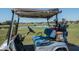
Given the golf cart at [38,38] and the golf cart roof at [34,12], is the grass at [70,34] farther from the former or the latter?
the golf cart roof at [34,12]

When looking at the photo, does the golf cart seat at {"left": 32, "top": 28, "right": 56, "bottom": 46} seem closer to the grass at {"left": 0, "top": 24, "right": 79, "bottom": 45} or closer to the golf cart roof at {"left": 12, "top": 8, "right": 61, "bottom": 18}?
the grass at {"left": 0, "top": 24, "right": 79, "bottom": 45}

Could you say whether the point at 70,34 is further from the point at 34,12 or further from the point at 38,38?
the point at 34,12

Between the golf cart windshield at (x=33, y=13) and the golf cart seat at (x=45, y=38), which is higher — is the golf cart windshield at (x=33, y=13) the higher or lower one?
the higher one

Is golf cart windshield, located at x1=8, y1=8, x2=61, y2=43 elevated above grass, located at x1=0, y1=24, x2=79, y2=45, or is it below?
above

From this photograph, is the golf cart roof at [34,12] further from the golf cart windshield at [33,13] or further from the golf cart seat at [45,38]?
the golf cart seat at [45,38]

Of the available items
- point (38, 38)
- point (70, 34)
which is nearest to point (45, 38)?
point (38, 38)

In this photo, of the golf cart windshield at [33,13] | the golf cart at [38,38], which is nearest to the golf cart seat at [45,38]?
the golf cart at [38,38]

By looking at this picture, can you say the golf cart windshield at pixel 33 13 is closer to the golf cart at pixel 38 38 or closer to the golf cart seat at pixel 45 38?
the golf cart at pixel 38 38

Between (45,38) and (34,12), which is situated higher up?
(34,12)

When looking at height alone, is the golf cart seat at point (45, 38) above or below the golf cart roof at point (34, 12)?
below

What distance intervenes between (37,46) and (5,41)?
497mm

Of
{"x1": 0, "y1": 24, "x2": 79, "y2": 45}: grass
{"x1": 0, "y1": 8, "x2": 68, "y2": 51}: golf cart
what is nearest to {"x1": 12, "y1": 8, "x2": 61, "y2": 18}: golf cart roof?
{"x1": 0, "y1": 8, "x2": 68, "y2": 51}: golf cart

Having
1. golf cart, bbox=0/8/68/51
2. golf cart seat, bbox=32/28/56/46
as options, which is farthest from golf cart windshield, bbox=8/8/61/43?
golf cart seat, bbox=32/28/56/46
